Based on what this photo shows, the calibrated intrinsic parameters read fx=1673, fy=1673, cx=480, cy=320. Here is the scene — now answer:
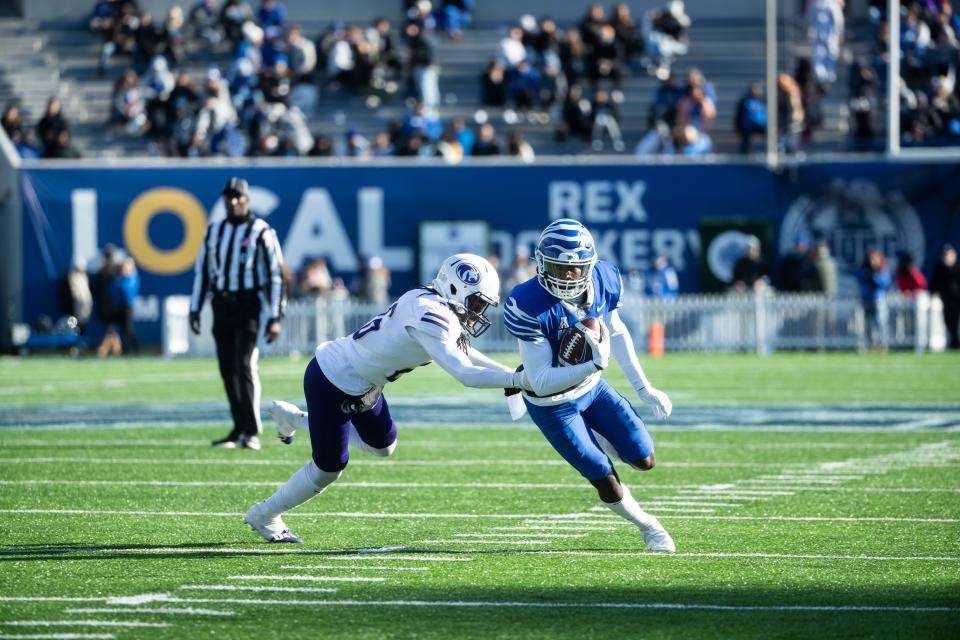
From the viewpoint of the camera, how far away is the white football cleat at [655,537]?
6.91 m

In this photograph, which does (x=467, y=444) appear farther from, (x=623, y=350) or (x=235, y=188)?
(x=623, y=350)

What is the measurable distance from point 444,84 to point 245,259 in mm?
16993

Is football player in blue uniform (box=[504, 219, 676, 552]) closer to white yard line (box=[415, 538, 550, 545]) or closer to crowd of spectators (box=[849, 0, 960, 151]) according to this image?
white yard line (box=[415, 538, 550, 545])

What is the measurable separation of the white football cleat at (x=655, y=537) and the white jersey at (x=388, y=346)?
3.72 feet

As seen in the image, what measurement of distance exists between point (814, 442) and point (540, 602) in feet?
20.2

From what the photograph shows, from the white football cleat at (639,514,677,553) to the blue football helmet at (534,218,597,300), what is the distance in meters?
1.00

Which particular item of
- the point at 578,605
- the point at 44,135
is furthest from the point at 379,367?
the point at 44,135

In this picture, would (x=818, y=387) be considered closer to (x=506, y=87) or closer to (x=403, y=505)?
(x=403, y=505)

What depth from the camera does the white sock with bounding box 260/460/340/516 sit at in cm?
703

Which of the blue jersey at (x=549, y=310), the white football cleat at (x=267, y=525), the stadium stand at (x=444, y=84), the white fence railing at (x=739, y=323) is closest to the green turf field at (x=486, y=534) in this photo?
the white football cleat at (x=267, y=525)

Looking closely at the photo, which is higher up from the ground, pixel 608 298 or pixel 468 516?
pixel 608 298

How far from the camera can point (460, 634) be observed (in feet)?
17.3

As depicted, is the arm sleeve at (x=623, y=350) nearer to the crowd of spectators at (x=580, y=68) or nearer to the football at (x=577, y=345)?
the football at (x=577, y=345)

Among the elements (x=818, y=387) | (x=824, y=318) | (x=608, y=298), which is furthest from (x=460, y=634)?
(x=824, y=318)
